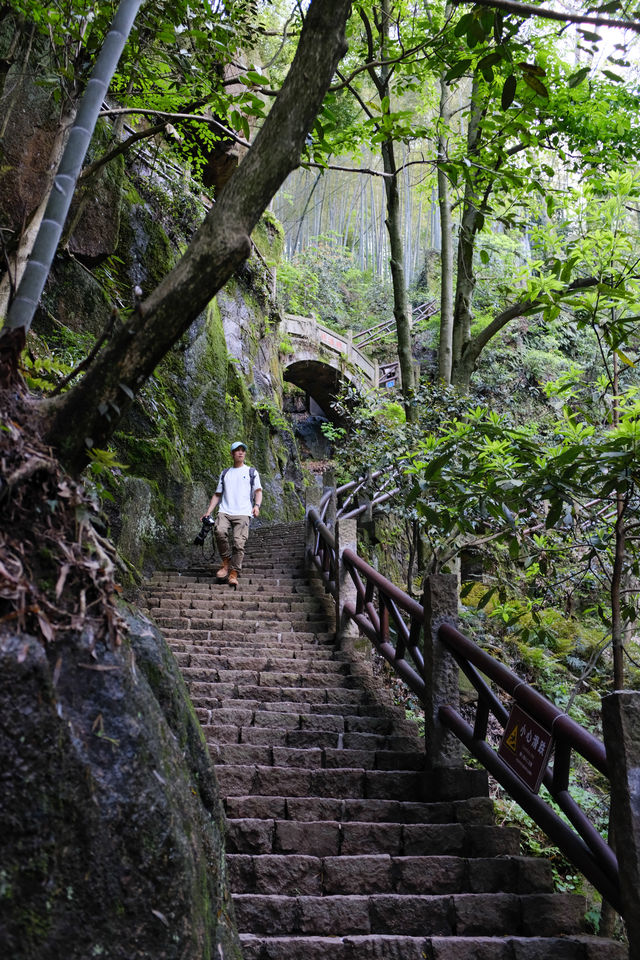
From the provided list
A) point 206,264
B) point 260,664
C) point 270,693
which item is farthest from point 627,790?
point 260,664

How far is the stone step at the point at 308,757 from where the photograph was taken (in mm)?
4164

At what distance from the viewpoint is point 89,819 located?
5.33ft

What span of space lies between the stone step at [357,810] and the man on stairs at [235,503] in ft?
15.6

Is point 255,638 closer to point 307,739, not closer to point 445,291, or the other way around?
point 307,739

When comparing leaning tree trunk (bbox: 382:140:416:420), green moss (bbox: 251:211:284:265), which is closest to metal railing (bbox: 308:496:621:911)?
leaning tree trunk (bbox: 382:140:416:420)

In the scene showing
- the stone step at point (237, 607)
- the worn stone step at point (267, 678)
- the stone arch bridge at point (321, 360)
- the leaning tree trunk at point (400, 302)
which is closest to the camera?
the worn stone step at point (267, 678)

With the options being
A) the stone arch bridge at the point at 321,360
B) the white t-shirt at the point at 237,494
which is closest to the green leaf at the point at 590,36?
the white t-shirt at the point at 237,494

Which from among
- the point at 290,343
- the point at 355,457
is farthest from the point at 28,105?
the point at 290,343

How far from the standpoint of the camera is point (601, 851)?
2.68 m

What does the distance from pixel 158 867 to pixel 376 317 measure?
3040cm

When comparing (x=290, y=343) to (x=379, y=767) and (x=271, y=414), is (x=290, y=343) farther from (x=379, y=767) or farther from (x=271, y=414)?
(x=379, y=767)

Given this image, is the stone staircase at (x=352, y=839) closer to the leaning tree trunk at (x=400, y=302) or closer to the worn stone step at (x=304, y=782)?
the worn stone step at (x=304, y=782)

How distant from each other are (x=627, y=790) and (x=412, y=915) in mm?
1207

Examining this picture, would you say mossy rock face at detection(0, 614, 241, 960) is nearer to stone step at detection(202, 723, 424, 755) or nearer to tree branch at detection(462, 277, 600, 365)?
stone step at detection(202, 723, 424, 755)
